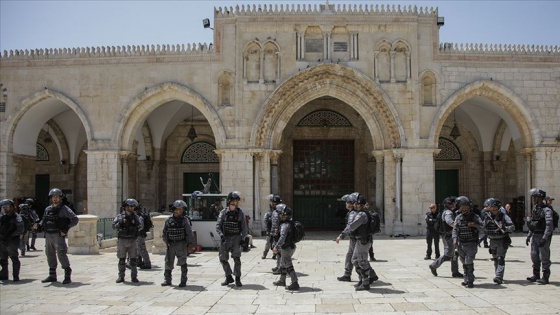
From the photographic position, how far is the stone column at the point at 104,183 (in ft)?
63.1

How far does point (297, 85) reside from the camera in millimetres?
19391

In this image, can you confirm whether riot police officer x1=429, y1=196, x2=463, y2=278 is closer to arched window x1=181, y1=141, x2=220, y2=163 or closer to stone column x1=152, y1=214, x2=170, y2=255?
stone column x1=152, y1=214, x2=170, y2=255

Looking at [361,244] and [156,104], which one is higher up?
[156,104]

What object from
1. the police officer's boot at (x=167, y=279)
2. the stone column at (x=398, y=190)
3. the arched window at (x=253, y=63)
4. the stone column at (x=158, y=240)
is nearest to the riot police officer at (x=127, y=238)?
the police officer's boot at (x=167, y=279)

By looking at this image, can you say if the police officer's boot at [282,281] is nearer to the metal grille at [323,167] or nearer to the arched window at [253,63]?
the arched window at [253,63]

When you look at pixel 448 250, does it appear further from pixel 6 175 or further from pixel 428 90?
pixel 6 175

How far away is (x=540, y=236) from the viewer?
9828 mm

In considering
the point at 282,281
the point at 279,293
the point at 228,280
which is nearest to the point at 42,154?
the point at 228,280

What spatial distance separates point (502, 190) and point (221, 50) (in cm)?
1252

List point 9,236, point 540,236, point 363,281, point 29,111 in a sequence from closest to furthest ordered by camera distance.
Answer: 1. point 363,281
2. point 540,236
3. point 9,236
4. point 29,111

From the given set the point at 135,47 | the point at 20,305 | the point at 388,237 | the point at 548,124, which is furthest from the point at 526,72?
the point at 20,305

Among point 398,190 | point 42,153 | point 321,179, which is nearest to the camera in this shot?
point 398,190

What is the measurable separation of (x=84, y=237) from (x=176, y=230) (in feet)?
17.2

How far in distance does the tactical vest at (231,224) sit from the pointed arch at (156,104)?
973 centimetres
